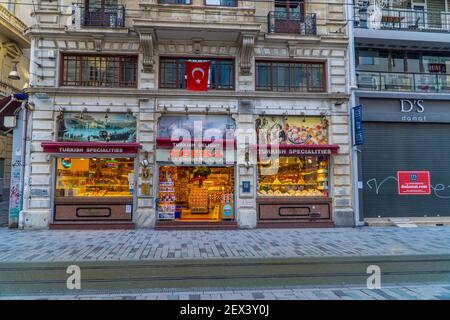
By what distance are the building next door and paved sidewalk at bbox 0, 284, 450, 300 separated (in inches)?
358

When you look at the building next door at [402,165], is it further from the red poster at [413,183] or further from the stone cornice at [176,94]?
the stone cornice at [176,94]

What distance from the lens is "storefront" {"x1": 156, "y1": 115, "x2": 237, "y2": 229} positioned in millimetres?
13438

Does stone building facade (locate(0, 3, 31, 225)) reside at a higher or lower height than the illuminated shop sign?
higher

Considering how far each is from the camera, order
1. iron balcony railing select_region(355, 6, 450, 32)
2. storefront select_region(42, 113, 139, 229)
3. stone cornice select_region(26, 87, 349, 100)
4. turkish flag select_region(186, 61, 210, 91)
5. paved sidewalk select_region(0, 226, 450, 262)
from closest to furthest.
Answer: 1. paved sidewalk select_region(0, 226, 450, 262)
2. storefront select_region(42, 113, 139, 229)
3. stone cornice select_region(26, 87, 349, 100)
4. turkish flag select_region(186, 61, 210, 91)
5. iron balcony railing select_region(355, 6, 450, 32)

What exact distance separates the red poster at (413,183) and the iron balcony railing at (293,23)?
7784 millimetres

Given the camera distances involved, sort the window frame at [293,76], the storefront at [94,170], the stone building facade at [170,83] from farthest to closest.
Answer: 1. the window frame at [293,76]
2. the stone building facade at [170,83]
3. the storefront at [94,170]

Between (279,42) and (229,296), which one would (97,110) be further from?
(229,296)

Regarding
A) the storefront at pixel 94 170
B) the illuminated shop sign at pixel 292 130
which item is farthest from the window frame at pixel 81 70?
the illuminated shop sign at pixel 292 130

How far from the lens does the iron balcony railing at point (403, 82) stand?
15.3 meters

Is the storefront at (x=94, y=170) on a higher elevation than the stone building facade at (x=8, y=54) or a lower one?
lower

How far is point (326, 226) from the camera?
1362 centimetres

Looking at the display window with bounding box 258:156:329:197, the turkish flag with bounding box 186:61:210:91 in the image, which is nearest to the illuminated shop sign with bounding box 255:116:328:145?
the display window with bounding box 258:156:329:197

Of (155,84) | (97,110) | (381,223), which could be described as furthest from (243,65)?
(381,223)

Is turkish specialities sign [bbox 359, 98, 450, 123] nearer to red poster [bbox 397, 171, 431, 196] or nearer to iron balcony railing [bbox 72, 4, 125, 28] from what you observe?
red poster [bbox 397, 171, 431, 196]
